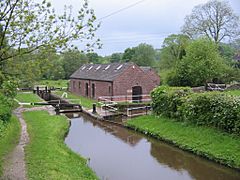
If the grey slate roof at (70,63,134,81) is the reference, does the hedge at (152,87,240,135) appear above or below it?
below

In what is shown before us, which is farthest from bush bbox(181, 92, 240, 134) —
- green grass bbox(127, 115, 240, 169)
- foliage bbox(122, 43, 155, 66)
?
foliage bbox(122, 43, 155, 66)

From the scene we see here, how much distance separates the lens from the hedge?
1359cm

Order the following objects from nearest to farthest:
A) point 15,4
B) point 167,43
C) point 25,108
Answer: point 15,4
point 25,108
point 167,43

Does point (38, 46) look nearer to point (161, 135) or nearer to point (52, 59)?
point (52, 59)

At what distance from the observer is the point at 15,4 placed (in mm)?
6773

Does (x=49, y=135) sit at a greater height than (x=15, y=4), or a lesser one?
lesser

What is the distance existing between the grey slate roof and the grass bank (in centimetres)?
1418

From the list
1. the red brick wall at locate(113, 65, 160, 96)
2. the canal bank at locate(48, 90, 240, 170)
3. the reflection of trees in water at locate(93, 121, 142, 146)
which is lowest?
the reflection of trees in water at locate(93, 121, 142, 146)

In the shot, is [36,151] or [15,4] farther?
[36,151]

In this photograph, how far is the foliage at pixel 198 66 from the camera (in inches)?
1084

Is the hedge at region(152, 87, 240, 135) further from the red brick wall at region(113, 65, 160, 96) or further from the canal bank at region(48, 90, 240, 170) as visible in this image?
the red brick wall at region(113, 65, 160, 96)

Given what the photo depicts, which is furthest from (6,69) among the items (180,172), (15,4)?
(180,172)

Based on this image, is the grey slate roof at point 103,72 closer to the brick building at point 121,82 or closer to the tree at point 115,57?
the brick building at point 121,82

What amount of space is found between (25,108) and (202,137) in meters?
16.8
